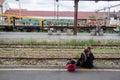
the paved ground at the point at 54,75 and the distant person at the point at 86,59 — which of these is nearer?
the paved ground at the point at 54,75

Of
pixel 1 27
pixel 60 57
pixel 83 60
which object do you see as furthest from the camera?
pixel 1 27

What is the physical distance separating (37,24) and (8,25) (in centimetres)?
522

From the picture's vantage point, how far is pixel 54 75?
8.26 m

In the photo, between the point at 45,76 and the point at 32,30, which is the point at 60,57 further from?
the point at 32,30

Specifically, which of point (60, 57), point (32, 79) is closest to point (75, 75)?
point (32, 79)

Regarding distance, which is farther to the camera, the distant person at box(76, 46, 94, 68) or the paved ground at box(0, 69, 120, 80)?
the distant person at box(76, 46, 94, 68)

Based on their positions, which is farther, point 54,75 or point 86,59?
point 86,59

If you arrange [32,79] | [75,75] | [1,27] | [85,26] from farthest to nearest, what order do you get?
[85,26] → [1,27] → [75,75] → [32,79]

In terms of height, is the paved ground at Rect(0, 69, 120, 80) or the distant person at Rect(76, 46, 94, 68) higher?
the distant person at Rect(76, 46, 94, 68)

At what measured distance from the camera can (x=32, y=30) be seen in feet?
119

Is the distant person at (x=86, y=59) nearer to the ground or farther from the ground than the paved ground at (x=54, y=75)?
farther from the ground

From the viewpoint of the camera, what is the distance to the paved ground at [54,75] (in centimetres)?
791

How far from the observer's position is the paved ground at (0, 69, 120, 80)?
26.0 feet

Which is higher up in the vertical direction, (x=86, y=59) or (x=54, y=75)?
(x=86, y=59)
